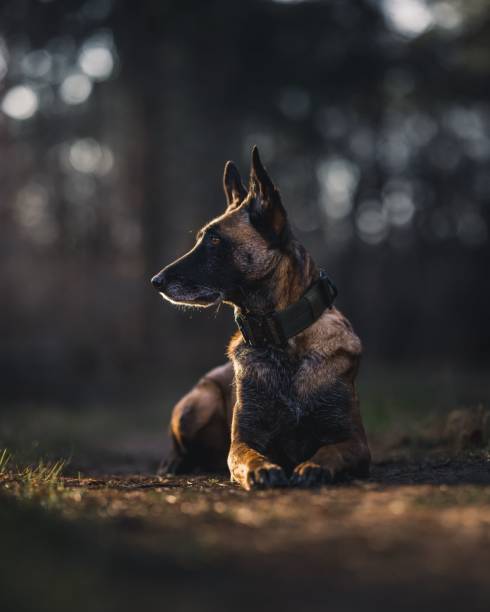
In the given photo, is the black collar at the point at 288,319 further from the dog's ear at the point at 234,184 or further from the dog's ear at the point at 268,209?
the dog's ear at the point at 234,184

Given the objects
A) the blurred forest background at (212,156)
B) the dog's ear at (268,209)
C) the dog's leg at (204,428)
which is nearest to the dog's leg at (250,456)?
the dog's leg at (204,428)

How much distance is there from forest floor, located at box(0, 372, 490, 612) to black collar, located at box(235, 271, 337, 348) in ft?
3.37

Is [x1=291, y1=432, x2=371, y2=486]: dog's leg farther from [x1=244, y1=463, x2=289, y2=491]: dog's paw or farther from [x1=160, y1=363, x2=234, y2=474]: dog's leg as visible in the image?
[x1=160, y1=363, x2=234, y2=474]: dog's leg

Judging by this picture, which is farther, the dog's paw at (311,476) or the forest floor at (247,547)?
the dog's paw at (311,476)

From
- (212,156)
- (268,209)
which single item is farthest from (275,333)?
(212,156)

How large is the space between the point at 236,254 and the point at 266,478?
158 cm

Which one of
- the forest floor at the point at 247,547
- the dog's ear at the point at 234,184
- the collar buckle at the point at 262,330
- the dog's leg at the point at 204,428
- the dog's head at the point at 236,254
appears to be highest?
the dog's ear at the point at 234,184

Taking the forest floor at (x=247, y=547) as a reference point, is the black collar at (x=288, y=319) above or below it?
above

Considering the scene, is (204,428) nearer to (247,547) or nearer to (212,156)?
(247,547)

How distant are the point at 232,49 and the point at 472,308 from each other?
8872 millimetres

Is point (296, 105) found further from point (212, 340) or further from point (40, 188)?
point (40, 188)

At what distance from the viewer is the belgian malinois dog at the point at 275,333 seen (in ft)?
16.0

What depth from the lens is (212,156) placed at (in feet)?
73.4

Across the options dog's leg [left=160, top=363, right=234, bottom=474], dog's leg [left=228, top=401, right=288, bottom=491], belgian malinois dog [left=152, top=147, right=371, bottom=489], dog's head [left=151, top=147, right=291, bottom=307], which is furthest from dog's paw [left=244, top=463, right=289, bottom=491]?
dog's leg [left=160, top=363, right=234, bottom=474]
